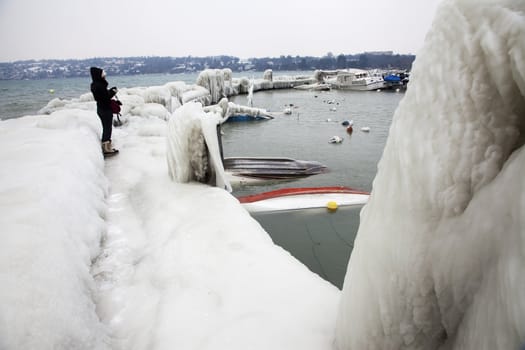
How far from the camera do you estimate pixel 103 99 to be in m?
5.46

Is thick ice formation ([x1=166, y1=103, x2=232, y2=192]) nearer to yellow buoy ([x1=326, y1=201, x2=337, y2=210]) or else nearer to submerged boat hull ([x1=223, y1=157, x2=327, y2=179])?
yellow buoy ([x1=326, y1=201, x2=337, y2=210])

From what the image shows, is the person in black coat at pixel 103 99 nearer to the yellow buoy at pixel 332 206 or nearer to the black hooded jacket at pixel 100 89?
the black hooded jacket at pixel 100 89

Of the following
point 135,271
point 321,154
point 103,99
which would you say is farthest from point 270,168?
point 135,271

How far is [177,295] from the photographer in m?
2.27

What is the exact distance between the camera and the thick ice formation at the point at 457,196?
0.78m

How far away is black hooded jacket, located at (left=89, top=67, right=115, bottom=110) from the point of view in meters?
5.25

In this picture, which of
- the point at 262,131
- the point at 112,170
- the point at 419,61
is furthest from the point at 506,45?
the point at 262,131

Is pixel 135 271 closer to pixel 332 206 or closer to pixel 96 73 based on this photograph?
pixel 332 206

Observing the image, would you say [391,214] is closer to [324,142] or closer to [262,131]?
[324,142]

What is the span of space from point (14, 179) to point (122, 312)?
1.94m

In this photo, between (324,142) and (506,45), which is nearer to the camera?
(506,45)

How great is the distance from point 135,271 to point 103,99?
4188mm

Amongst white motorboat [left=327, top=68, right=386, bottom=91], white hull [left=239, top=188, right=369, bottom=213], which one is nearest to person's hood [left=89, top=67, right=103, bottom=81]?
white hull [left=239, top=188, right=369, bottom=213]

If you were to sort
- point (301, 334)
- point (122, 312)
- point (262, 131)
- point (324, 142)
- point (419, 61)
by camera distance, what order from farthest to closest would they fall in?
point (262, 131) → point (324, 142) → point (122, 312) → point (301, 334) → point (419, 61)
